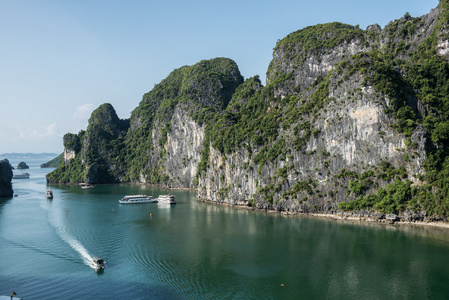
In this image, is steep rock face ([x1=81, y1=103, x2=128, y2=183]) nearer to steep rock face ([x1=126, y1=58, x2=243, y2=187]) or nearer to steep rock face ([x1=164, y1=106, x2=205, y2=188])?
steep rock face ([x1=126, y1=58, x2=243, y2=187])

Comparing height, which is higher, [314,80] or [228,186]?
[314,80]

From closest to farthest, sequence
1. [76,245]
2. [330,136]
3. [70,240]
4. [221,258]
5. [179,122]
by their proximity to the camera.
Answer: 1. [221,258]
2. [76,245]
3. [70,240]
4. [330,136]
5. [179,122]

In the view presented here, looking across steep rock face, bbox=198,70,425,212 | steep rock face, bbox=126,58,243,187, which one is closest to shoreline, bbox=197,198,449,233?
steep rock face, bbox=198,70,425,212

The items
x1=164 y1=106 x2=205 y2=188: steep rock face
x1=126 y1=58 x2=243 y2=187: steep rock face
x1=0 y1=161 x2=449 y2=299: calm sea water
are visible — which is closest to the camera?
x1=0 y1=161 x2=449 y2=299: calm sea water

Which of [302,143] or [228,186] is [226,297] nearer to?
[302,143]

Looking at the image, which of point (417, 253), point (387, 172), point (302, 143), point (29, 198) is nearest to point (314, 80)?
point (302, 143)

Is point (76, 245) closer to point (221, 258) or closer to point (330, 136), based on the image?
point (221, 258)

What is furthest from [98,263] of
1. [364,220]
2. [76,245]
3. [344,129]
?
[344,129]
